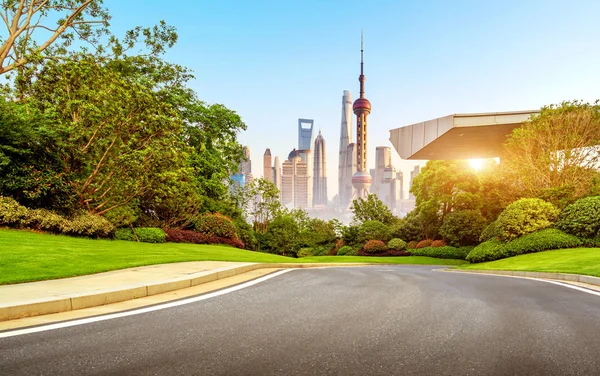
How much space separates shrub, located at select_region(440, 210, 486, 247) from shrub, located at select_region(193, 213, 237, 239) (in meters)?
20.3

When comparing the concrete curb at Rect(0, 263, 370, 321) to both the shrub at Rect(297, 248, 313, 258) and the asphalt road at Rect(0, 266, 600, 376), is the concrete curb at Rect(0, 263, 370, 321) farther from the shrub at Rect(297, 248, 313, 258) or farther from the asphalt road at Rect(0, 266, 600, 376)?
the shrub at Rect(297, 248, 313, 258)

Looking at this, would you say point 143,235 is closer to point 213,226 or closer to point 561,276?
point 213,226

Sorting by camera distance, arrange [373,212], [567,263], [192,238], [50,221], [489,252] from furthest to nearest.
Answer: [373,212], [192,238], [489,252], [50,221], [567,263]

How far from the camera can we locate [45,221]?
52.6ft

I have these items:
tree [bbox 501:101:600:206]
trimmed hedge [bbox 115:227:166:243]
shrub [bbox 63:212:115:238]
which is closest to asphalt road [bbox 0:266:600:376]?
shrub [bbox 63:212:115:238]

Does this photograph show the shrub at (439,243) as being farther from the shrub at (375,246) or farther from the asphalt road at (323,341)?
the asphalt road at (323,341)

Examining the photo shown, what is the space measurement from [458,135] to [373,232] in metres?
16.0

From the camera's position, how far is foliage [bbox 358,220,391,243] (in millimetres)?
43344

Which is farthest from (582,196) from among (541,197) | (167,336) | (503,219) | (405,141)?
(167,336)

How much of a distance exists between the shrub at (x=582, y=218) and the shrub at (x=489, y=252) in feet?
10.7

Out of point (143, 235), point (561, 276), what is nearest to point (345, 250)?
point (143, 235)

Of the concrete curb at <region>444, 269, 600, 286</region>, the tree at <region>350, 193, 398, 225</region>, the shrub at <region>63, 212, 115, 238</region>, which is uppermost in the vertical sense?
the tree at <region>350, 193, 398, 225</region>

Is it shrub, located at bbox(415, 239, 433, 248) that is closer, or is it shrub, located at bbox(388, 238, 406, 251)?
shrub, located at bbox(415, 239, 433, 248)

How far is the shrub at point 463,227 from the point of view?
34.2 metres
